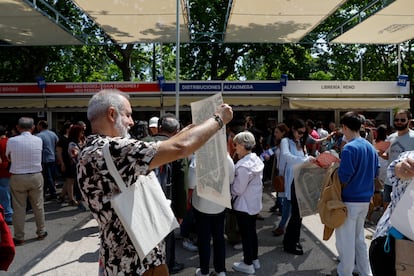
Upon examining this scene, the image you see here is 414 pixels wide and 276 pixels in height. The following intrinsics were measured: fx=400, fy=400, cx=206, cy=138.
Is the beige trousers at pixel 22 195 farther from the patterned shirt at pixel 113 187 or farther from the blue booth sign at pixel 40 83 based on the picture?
the blue booth sign at pixel 40 83

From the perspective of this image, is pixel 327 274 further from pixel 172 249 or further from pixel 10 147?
pixel 10 147

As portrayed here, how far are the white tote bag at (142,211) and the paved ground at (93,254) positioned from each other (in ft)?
9.65

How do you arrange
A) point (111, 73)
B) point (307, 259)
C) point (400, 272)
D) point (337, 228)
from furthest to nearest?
point (111, 73) < point (307, 259) < point (337, 228) < point (400, 272)

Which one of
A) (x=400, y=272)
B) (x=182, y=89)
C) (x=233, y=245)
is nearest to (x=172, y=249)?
(x=233, y=245)

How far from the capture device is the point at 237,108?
1370 centimetres

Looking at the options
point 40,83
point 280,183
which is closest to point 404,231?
point 280,183

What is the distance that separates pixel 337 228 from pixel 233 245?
208 cm

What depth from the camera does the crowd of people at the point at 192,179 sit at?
6.30ft

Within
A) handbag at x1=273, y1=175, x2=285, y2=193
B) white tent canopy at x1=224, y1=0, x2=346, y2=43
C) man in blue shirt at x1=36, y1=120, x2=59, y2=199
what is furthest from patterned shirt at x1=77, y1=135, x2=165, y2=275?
man in blue shirt at x1=36, y1=120, x2=59, y2=199

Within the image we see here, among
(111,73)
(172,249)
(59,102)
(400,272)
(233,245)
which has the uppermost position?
(111,73)

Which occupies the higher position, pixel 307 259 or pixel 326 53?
pixel 326 53

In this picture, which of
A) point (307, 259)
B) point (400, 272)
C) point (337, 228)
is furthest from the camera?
point (307, 259)

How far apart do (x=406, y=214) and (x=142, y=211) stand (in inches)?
58.8

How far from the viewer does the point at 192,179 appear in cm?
477
